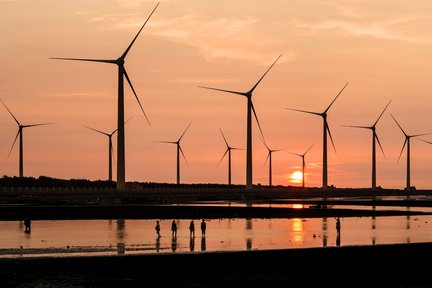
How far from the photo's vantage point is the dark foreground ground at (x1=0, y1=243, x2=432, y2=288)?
44.1m

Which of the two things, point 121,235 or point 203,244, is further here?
point 121,235

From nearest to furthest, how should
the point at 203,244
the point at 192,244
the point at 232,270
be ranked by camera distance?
the point at 232,270 < the point at 192,244 < the point at 203,244

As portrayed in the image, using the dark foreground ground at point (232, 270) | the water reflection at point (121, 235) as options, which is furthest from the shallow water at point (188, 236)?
the dark foreground ground at point (232, 270)

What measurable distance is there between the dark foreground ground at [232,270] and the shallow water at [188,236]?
198 inches

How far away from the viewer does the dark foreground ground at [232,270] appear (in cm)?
4406

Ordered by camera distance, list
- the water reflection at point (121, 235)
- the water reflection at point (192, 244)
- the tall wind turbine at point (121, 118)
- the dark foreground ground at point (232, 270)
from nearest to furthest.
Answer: the dark foreground ground at point (232, 270) → the water reflection at point (121, 235) → the water reflection at point (192, 244) → the tall wind turbine at point (121, 118)

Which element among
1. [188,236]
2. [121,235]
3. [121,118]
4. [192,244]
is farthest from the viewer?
[121,118]

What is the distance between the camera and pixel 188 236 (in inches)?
2864

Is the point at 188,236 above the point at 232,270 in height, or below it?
above

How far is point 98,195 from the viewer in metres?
139

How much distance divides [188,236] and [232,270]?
2443 centimetres

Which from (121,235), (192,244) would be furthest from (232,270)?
(121,235)

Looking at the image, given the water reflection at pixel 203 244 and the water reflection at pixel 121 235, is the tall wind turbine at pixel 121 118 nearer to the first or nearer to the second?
the water reflection at pixel 121 235

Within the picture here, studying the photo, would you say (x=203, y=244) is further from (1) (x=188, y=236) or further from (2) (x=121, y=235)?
(2) (x=121, y=235)
